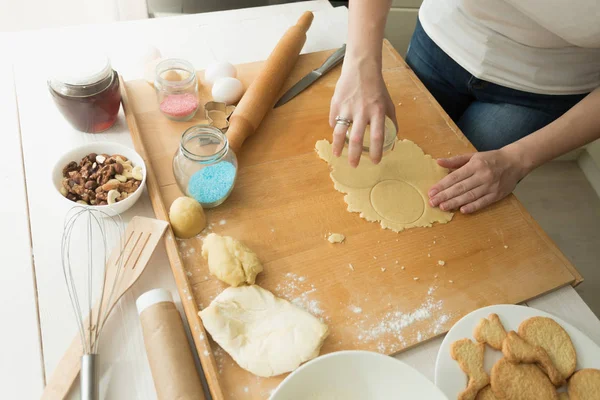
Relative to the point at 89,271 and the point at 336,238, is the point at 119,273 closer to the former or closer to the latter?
the point at 89,271

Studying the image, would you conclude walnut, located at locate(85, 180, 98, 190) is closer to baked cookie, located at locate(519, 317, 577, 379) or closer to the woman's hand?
the woman's hand

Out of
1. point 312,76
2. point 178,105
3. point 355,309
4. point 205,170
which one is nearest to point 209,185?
point 205,170

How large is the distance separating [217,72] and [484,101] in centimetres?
72

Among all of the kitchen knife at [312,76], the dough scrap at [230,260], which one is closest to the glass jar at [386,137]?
the kitchen knife at [312,76]

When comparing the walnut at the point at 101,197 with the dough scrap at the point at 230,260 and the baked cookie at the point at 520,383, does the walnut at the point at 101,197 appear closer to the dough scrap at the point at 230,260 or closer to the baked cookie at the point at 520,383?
the dough scrap at the point at 230,260

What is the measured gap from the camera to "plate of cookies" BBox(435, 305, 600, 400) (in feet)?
2.36

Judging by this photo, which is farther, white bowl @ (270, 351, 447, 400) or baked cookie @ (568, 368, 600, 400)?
baked cookie @ (568, 368, 600, 400)

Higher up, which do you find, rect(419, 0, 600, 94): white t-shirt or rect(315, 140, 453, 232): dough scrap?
rect(419, 0, 600, 94): white t-shirt

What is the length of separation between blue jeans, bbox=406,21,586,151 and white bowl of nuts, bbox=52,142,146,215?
2.76ft

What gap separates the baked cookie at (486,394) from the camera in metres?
0.71

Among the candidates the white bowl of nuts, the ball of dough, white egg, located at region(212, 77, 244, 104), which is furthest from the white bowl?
white egg, located at region(212, 77, 244, 104)

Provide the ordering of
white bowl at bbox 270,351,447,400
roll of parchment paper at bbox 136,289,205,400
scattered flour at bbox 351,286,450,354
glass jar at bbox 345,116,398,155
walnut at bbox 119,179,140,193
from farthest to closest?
glass jar at bbox 345,116,398,155 < walnut at bbox 119,179,140,193 < scattered flour at bbox 351,286,450,354 < roll of parchment paper at bbox 136,289,205,400 < white bowl at bbox 270,351,447,400

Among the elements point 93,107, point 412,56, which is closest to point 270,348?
point 93,107

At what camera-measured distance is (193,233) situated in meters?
0.87
